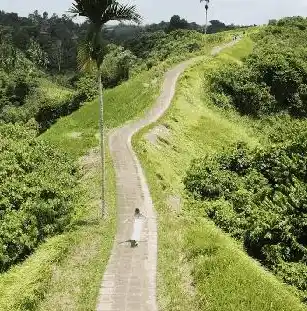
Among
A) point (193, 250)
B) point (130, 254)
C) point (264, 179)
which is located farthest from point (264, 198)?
point (130, 254)

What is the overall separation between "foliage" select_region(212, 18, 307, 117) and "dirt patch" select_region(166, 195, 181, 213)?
84.4ft

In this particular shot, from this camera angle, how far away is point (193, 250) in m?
20.0

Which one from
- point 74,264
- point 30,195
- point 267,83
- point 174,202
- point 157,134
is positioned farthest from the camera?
point 267,83

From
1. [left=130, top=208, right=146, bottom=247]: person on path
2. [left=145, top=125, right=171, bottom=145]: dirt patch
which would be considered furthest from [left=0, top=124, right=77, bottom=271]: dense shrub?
[left=145, top=125, right=171, bottom=145]: dirt patch

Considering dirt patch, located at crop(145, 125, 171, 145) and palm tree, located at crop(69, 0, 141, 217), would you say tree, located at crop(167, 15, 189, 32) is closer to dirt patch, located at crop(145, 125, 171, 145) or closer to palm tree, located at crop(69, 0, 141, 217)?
dirt patch, located at crop(145, 125, 171, 145)

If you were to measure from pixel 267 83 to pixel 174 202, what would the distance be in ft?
115

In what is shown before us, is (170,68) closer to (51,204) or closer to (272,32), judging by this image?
(272,32)

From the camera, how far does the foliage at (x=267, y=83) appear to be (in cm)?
5475

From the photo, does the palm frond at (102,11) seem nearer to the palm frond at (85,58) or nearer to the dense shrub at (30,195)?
the palm frond at (85,58)

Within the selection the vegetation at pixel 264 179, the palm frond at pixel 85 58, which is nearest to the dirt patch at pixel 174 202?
the vegetation at pixel 264 179

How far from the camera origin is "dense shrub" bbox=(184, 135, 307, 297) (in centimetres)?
→ 2256

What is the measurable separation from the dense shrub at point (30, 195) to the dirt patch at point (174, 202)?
4.88 m

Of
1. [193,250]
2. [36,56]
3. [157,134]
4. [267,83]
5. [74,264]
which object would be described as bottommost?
[193,250]

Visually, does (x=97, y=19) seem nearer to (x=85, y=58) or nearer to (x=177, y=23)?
(x=85, y=58)
